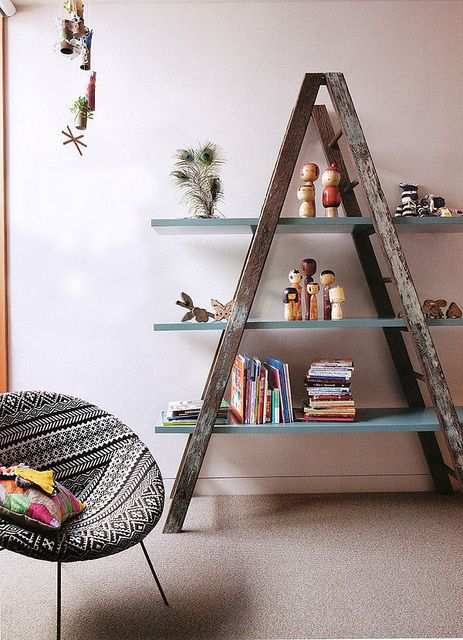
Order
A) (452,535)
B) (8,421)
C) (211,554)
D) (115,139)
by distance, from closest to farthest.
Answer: (8,421) → (211,554) → (452,535) → (115,139)

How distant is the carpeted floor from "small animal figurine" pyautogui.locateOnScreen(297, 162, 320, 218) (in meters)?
1.45

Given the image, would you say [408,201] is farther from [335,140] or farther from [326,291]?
[326,291]

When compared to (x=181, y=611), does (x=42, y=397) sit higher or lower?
higher

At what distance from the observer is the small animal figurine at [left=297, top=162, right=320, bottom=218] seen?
290 centimetres

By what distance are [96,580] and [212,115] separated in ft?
7.40

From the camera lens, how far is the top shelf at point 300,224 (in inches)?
110

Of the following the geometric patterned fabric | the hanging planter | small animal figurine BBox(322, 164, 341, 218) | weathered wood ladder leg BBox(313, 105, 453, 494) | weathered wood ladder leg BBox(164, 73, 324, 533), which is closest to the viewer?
the geometric patterned fabric

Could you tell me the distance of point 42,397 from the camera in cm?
235

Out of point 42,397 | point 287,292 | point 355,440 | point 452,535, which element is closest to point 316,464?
point 355,440

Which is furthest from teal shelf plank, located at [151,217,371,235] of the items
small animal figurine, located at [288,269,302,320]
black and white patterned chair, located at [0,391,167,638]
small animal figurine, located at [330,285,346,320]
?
black and white patterned chair, located at [0,391,167,638]

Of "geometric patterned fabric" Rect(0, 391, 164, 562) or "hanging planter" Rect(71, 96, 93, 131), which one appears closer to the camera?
"geometric patterned fabric" Rect(0, 391, 164, 562)

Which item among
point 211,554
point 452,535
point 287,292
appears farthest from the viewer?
point 287,292

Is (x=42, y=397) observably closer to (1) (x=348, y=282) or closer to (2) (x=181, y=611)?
(2) (x=181, y=611)

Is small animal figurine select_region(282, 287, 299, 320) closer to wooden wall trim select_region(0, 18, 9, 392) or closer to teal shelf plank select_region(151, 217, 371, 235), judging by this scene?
teal shelf plank select_region(151, 217, 371, 235)
